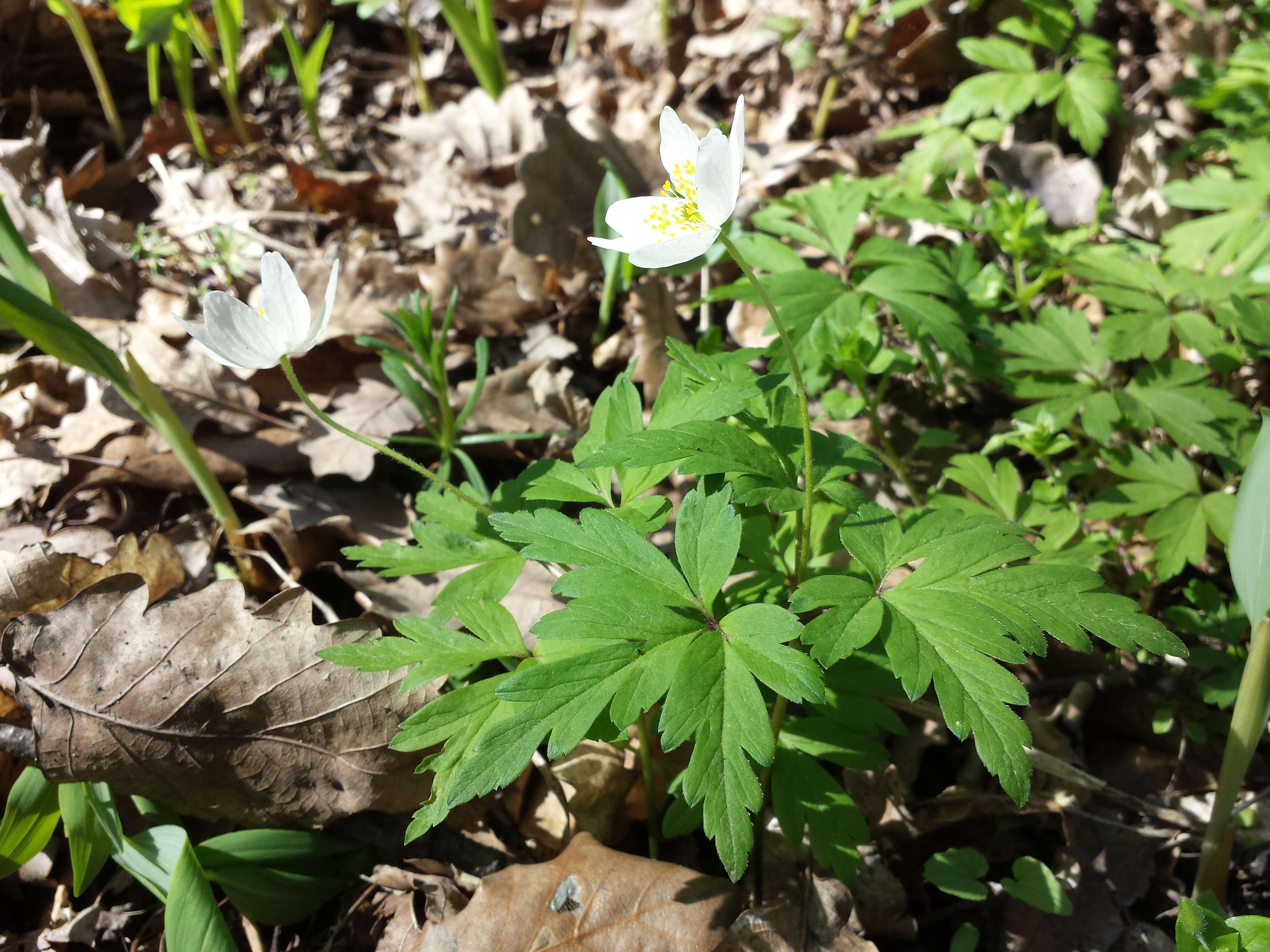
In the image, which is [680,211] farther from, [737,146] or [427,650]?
[427,650]

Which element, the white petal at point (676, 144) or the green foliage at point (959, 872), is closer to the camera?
the white petal at point (676, 144)

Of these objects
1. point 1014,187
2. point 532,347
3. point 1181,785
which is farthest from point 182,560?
point 1014,187

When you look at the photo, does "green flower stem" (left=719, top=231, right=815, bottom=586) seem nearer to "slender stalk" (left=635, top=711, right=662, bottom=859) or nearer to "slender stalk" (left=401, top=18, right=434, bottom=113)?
"slender stalk" (left=635, top=711, right=662, bottom=859)

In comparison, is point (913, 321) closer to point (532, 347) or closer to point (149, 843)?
point (532, 347)

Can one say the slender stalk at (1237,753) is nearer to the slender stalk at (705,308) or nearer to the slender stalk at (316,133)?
the slender stalk at (705,308)

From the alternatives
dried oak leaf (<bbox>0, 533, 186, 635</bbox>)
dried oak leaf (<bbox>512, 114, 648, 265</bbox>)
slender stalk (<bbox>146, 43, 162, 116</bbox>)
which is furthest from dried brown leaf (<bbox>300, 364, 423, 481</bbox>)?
slender stalk (<bbox>146, 43, 162, 116</bbox>)

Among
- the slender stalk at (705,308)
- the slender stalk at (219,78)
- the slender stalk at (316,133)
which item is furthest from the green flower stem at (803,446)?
the slender stalk at (219,78)
